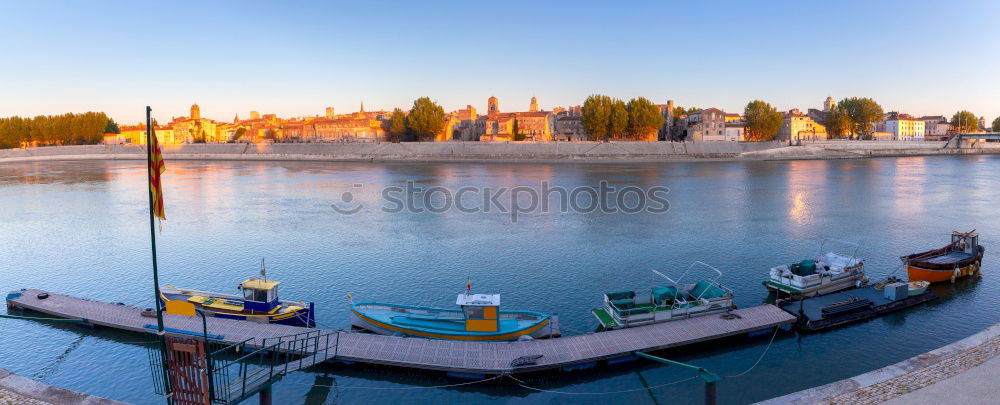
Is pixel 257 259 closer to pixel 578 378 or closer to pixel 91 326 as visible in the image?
pixel 91 326

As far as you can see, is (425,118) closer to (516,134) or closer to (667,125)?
(516,134)

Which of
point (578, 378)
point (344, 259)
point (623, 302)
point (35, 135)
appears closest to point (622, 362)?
point (578, 378)

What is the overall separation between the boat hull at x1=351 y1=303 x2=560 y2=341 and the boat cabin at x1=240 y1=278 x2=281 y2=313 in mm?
2266

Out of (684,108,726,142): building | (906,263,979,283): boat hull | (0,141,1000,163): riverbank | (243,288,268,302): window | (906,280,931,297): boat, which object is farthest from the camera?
(684,108,726,142): building

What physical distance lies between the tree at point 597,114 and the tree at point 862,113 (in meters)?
56.7

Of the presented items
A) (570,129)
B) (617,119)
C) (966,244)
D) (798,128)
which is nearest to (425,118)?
(570,129)

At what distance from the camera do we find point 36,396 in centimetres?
1005

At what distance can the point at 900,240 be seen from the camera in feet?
90.7

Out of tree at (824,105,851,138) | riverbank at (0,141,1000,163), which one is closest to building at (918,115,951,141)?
riverbank at (0,141,1000,163)

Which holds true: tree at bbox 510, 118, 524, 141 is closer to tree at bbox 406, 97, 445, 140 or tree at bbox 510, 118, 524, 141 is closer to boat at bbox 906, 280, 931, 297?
tree at bbox 406, 97, 445, 140

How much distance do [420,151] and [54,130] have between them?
85.6m

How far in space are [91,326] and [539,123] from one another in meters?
111

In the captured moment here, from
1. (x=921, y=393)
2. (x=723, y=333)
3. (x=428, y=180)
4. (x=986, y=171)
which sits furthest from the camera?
(x=986, y=171)

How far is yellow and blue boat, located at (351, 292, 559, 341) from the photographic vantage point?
14.7 meters
